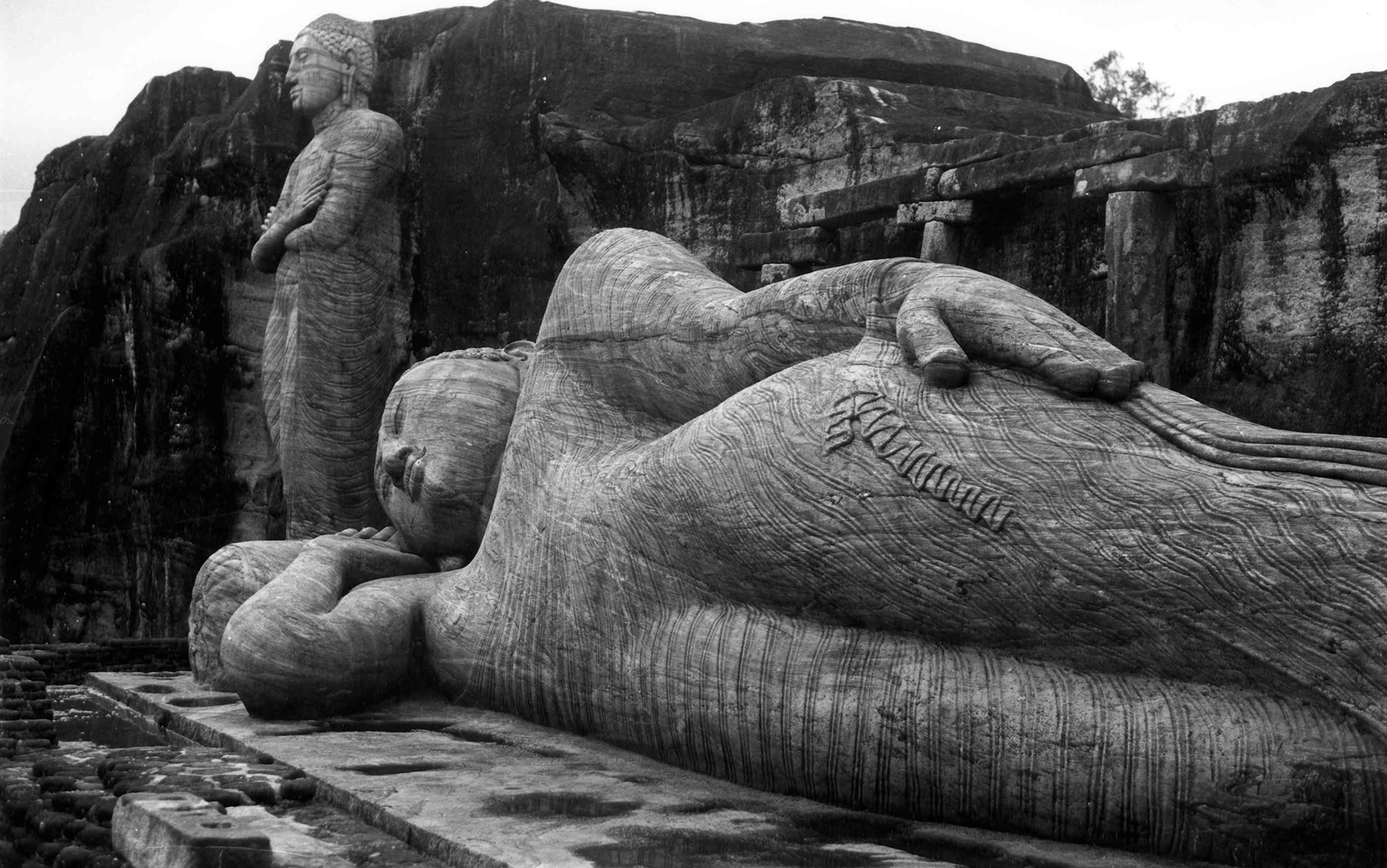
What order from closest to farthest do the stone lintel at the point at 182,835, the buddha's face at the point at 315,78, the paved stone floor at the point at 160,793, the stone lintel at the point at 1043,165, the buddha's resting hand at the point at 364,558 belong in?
1. the stone lintel at the point at 182,835
2. the paved stone floor at the point at 160,793
3. the stone lintel at the point at 1043,165
4. the buddha's resting hand at the point at 364,558
5. the buddha's face at the point at 315,78

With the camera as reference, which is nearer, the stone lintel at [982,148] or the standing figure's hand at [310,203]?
the stone lintel at [982,148]

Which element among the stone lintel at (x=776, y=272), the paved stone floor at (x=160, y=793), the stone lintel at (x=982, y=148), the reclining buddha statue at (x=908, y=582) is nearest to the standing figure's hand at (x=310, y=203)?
the stone lintel at (x=776, y=272)

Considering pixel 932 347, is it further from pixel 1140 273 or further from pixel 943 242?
pixel 943 242

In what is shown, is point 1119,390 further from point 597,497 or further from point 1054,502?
point 597,497

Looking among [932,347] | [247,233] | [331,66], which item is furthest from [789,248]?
[247,233]

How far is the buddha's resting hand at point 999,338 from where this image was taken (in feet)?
11.8

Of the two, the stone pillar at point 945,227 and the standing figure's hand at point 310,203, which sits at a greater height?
the standing figure's hand at point 310,203

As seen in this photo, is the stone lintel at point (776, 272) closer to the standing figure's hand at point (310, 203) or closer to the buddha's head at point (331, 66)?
the standing figure's hand at point (310, 203)

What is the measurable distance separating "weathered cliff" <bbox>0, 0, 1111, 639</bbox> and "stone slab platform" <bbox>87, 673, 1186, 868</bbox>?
3389 mm

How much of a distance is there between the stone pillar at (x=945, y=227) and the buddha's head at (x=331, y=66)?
12.4ft

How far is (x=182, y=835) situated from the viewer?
3.02 metres

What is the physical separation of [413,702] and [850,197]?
2308mm

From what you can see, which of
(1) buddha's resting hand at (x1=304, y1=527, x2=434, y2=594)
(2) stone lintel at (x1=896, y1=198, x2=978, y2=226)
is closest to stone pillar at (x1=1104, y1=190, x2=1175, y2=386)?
(2) stone lintel at (x1=896, y1=198, x2=978, y2=226)

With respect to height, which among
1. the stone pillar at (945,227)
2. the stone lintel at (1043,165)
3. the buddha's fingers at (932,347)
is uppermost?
the stone lintel at (1043,165)
